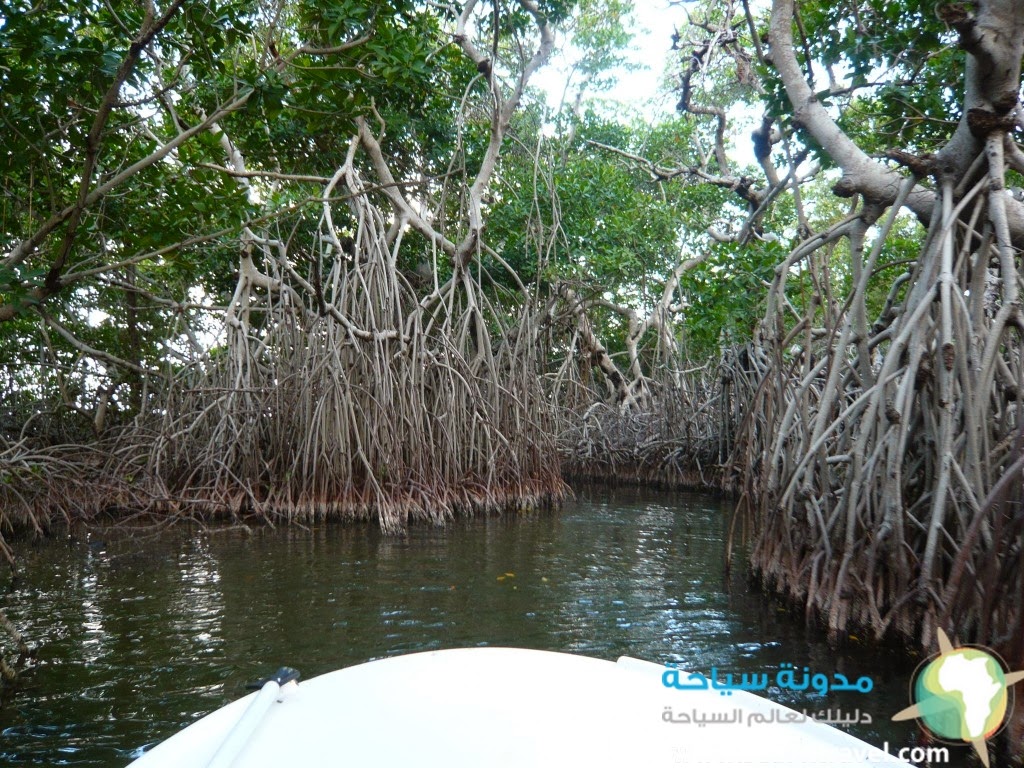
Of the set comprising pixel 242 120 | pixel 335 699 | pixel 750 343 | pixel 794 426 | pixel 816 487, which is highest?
pixel 242 120

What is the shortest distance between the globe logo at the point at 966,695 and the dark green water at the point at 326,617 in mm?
160

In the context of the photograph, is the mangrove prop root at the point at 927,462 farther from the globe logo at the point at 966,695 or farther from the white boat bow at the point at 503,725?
the white boat bow at the point at 503,725

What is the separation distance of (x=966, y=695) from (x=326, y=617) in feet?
8.76

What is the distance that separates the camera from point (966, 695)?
220cm

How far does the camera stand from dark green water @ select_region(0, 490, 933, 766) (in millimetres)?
2633

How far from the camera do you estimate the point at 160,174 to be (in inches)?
138

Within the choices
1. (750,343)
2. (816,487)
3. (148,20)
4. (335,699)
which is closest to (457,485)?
(750,343)

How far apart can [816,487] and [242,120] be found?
354cm

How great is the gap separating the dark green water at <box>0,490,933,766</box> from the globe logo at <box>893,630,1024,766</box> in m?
0.16

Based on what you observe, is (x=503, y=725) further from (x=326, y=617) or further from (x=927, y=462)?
(x=326, y=617)

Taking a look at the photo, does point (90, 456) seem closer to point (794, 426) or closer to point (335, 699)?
point (794, 426)

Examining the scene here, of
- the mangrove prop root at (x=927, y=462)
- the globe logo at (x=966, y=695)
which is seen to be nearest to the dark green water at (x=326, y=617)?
the globe logo at (x=966, y=695)

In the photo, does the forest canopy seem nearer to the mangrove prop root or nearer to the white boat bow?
the mangrove prop root

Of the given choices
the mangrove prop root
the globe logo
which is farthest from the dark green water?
the mangrove prop root
